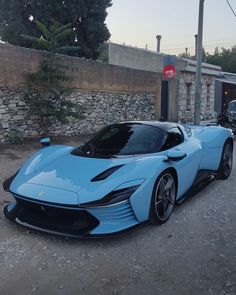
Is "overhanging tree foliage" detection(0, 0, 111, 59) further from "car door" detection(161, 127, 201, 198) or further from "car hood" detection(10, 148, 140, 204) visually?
"car hood" detection(10, 148, 140, 204)

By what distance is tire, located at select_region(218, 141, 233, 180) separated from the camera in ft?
22.6

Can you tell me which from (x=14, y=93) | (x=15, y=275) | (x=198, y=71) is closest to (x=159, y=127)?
(x=15, y=275)

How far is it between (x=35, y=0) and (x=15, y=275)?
2080 centimetres

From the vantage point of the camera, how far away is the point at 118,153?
4.90 metres

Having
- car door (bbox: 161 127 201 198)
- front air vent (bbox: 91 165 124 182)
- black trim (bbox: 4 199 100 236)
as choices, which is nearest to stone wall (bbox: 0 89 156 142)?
car door (bbox: 161 127 201 198)

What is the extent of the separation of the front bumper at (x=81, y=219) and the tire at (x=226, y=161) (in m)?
3.26

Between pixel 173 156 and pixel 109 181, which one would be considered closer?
pixel 109 181

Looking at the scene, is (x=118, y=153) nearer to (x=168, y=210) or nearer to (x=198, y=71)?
(x=168, y=210)

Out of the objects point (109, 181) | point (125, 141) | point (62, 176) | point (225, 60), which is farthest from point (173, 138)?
point (225, 60)

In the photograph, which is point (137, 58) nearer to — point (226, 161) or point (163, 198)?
point (226, 161)

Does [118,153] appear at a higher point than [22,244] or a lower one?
higher

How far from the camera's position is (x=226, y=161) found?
7.15m

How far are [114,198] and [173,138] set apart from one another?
1.94 metres

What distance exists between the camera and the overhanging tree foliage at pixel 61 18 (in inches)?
852
